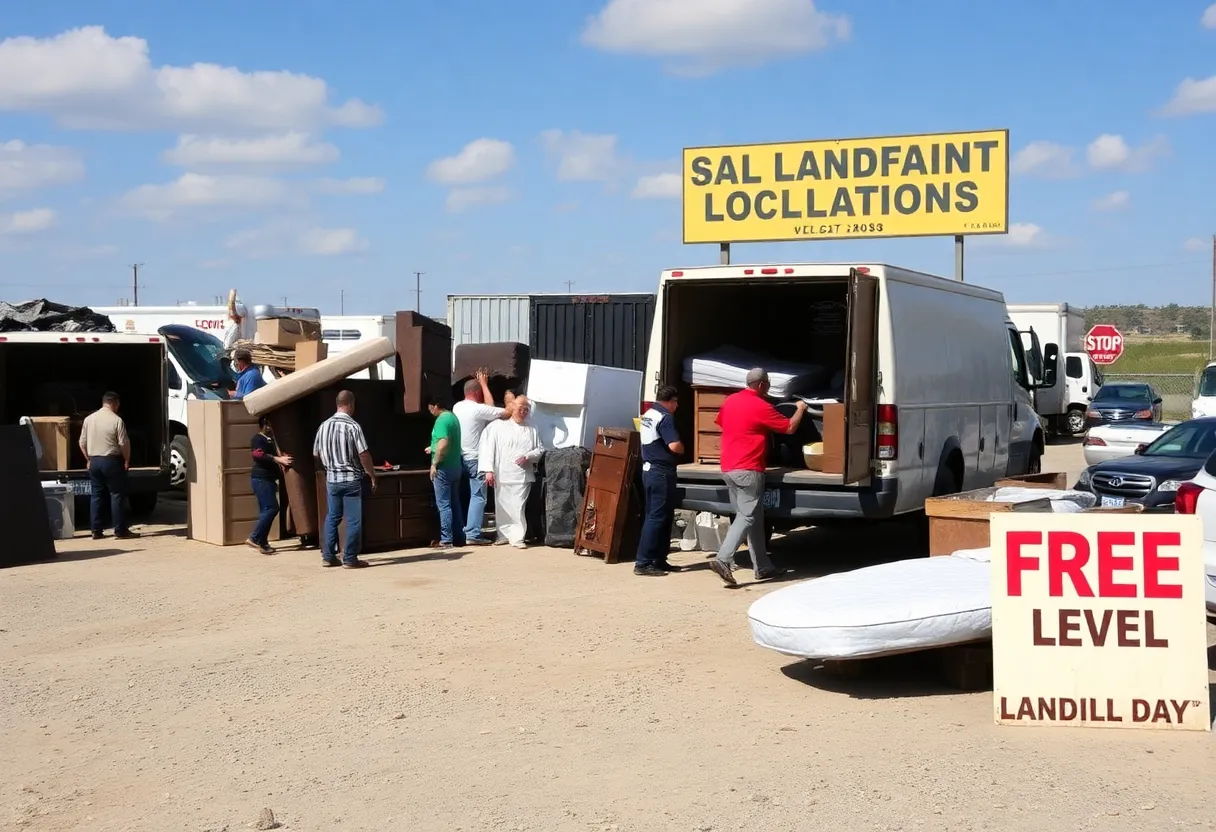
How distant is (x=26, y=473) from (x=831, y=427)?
7.70 metres

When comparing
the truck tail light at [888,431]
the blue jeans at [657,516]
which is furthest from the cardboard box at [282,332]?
the truck tail light at [888,431]

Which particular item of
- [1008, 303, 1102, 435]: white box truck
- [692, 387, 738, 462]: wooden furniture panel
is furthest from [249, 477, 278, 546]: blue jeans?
[1008, 303, 1102, 435]: white box truck

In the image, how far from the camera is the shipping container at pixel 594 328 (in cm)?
2008

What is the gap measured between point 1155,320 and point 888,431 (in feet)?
494

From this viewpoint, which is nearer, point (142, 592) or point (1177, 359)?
point (142, 592)

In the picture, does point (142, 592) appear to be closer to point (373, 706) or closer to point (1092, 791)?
point (373, 706)

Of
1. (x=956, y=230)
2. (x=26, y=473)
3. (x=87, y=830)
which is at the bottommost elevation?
(x=87, y=830)

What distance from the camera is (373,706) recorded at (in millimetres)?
7137

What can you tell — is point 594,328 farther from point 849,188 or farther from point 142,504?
point 142,504

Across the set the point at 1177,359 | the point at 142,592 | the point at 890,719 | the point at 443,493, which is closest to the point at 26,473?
the point at 142,592

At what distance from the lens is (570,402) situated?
14414 millimetres

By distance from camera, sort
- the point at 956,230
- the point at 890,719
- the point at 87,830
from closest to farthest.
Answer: the point at 87,830
the point at 890,719
the point at 956,230

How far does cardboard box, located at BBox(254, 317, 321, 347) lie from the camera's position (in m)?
15.5

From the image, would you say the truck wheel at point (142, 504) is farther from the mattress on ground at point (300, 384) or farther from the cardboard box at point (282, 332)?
the mattress on ground at point (300, 384)
